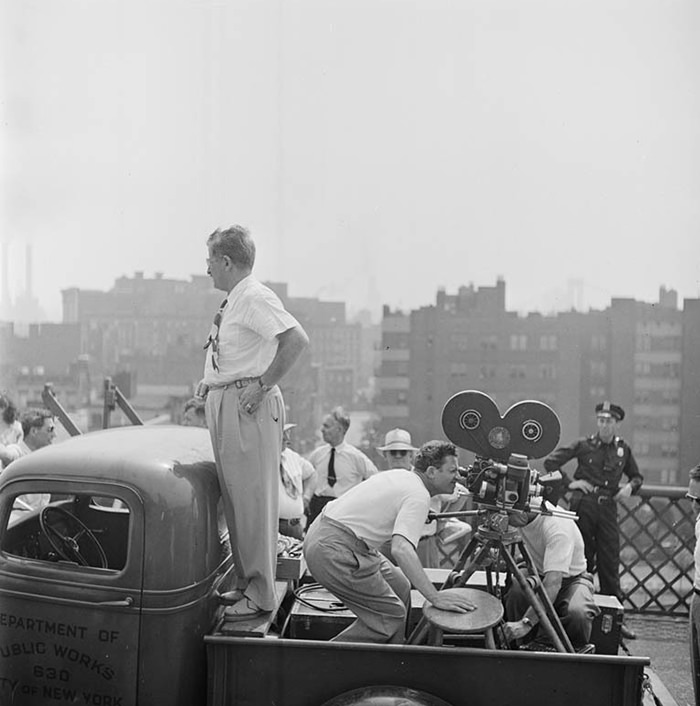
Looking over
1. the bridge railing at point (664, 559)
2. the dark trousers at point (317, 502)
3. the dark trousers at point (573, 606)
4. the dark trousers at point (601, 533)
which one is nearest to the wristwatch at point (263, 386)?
the dark trousers at point (573, 606)

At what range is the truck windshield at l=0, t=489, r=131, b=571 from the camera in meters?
3.86

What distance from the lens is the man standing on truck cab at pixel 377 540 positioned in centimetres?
382

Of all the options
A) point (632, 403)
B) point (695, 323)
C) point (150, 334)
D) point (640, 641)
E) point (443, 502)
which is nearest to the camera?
point (443, 502)

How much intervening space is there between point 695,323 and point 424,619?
45.6 feet

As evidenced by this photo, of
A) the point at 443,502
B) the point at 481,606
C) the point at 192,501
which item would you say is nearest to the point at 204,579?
the point at 192,501

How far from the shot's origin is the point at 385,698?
11.2ft

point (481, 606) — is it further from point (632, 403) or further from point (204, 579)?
point (632, 403)

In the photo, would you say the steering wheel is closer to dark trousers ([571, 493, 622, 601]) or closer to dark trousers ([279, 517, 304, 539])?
dark trousers ([279, 517, 304, 539])

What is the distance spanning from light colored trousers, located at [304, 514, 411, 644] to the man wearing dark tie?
321 centimetres

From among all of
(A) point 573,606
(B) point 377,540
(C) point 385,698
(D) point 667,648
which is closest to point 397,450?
(A) point 573,606

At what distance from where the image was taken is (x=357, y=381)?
3488 centimetres

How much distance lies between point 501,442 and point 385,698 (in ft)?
4.15

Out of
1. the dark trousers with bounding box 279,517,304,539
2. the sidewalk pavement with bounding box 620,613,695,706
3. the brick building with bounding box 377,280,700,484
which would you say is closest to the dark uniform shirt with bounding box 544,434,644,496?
the sidewalk pavement with bounding box 620,613,695,706

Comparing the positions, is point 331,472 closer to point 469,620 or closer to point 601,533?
point 601,533
